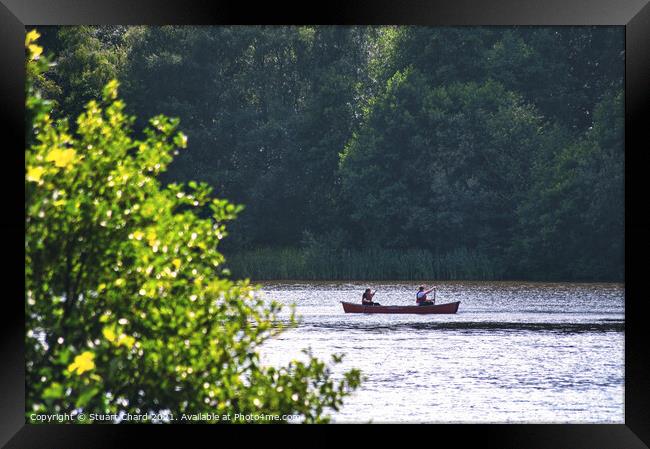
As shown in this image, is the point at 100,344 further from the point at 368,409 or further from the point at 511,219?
the point at 511,219

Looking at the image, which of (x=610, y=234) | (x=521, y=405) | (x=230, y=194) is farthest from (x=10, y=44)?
(x=230, y=194)

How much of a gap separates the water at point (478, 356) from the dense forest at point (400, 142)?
7219 mm

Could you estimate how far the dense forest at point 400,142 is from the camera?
1393 inches

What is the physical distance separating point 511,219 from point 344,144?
683 cm

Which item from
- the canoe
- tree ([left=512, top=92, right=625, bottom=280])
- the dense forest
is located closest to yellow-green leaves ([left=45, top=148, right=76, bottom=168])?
the canoe

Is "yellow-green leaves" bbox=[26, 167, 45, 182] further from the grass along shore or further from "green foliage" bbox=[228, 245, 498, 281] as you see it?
"green foliage" bbox=[228, 245, 498, 281]

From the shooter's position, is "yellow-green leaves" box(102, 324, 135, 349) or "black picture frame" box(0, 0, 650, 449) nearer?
"yellow-green leaves" box(102, 324, 135, 349)

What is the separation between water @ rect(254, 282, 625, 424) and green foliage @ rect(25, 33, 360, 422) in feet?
29.2

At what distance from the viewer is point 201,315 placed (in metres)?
5.01

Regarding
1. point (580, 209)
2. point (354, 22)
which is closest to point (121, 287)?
point (354, 22)

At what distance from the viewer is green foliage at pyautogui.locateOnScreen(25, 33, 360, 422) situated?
4723 millimetres

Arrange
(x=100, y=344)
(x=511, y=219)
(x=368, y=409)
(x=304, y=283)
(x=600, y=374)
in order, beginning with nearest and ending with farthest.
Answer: (x=100, y=344) < (x=368, y=409) < (x=600, y=374) < (x=304, y=283) < (x=511, y=219)

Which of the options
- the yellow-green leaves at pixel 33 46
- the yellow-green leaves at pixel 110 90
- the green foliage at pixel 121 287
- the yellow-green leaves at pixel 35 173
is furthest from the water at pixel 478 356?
the yellow-green leaves at pixel 35 173

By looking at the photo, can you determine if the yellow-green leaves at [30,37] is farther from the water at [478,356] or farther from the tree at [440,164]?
the tree at [440,164]
